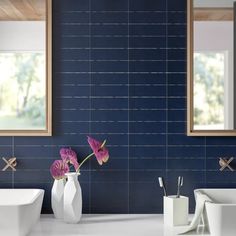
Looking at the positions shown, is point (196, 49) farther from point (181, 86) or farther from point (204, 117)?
point (204, 117)

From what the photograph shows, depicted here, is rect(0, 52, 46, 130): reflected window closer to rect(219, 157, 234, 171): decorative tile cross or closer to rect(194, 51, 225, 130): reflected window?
rect(194, 51, 225, 130): reflected window

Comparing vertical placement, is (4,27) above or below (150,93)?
above

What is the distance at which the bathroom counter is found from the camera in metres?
1.90

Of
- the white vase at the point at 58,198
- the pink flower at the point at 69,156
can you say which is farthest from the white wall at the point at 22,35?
the white vase at the point at 58,198

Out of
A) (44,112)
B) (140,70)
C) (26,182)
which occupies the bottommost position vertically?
(26,182)

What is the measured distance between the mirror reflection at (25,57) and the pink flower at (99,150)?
271 mm

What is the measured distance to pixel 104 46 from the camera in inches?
90.1

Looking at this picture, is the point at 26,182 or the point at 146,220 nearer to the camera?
the point at 146,220

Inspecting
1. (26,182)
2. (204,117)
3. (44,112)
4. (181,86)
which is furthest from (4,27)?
(204,117)

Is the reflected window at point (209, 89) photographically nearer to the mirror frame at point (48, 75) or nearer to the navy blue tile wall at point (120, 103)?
the navy blue tile wall at point (120, 103)

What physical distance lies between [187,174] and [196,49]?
608 millimetres

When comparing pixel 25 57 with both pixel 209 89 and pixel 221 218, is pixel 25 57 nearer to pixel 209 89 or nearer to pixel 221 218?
pixel 209 89

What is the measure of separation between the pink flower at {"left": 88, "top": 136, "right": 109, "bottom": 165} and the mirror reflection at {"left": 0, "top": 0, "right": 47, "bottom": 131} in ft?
0.89

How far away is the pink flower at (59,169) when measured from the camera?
216 centimetres
